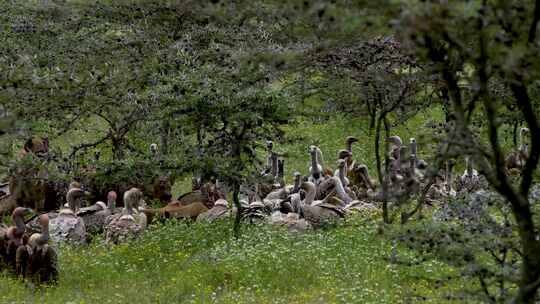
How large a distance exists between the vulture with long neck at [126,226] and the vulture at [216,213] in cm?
102

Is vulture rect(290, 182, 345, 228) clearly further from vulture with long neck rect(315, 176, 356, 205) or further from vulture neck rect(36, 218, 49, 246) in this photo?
vulture neck rect(36, 218, 49, 246)

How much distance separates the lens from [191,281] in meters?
11.6

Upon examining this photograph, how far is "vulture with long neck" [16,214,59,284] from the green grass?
0.19m

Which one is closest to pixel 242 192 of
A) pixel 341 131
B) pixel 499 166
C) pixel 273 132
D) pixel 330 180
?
pixel 330 180

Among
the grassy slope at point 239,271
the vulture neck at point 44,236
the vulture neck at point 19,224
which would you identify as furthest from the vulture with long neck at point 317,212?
the vulture neck at point 44,236

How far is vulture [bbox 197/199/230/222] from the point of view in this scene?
15.8m

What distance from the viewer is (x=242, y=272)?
11.8 m

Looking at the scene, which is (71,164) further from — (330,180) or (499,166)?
(499,166)

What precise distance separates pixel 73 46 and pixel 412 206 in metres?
8.96

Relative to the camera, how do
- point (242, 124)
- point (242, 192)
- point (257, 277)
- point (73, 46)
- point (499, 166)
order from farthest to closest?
point (73, 46)
point (242, 192)
point (242, 124)
point (257, 277)
point (499, 166)

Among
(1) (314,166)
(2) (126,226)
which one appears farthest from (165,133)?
(1) (314,166)

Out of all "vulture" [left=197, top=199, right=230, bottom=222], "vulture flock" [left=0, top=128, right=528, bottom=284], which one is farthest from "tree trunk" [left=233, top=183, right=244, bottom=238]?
→ "vulture" [left=197, top=199, right=230, bottom=222]

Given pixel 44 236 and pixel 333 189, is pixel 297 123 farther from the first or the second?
pixel 44 236

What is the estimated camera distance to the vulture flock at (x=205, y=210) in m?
12.3
